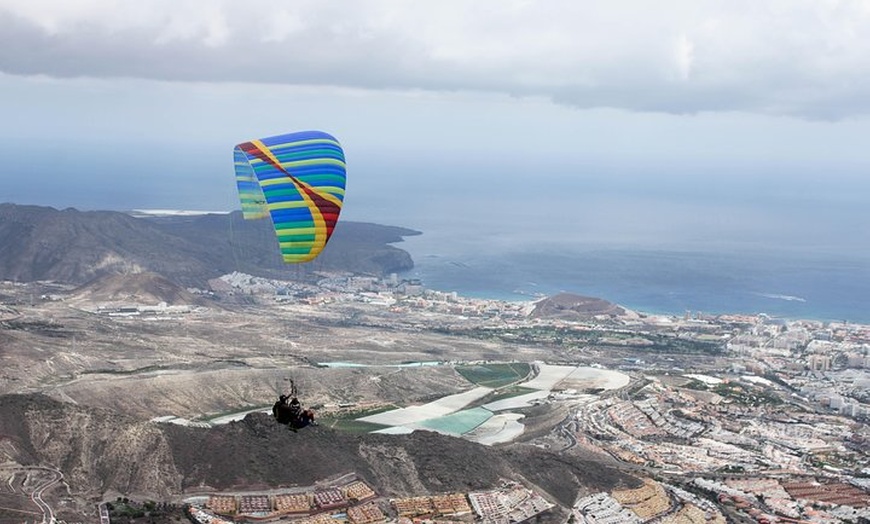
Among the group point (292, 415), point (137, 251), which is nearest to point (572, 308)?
point (137, 251)

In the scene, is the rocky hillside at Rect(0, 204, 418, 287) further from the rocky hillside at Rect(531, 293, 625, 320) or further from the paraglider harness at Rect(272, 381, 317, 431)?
the paraglider harness at Rect(272, 381, 317, 431)

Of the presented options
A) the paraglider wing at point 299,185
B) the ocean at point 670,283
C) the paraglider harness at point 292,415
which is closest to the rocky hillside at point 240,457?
the paraglider harness at point 292,415

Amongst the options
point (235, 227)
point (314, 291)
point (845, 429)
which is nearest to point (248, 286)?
point (314, 291)

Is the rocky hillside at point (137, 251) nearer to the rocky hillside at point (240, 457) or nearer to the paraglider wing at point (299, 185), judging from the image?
the rocky hillside at point (240, 457)

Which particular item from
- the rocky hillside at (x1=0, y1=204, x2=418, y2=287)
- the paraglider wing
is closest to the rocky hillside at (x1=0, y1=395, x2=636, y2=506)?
the paraglider wing

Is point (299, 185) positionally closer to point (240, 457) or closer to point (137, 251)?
point (240, 457)

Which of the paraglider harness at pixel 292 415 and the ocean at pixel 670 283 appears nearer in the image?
the paraglider harness at pixel 292 415
